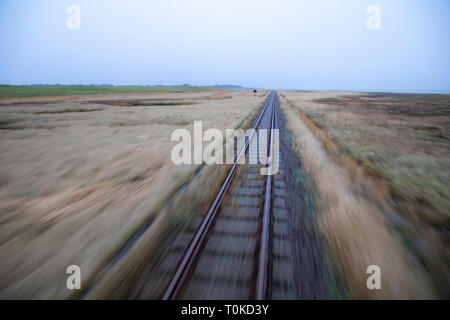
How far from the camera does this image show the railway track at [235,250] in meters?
2.93

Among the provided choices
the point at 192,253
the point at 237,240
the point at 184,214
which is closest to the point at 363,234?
the point at 237,240

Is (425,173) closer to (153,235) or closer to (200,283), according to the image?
(200,283)

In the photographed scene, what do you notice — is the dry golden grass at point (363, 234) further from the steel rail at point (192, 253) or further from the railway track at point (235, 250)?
the steel rail at point (192, 253)

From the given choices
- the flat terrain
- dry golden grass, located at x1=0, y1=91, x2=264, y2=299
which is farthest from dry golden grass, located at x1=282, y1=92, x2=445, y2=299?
dry golden grass, located at x1=0, y1=91, x2=264, y2=299

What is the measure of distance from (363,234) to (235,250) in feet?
8.96

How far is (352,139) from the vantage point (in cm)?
1221

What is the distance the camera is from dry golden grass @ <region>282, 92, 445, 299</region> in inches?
121

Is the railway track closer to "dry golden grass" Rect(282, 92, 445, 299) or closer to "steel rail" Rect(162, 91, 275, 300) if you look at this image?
"steel rail" Rect(162, 91, 275, 300)

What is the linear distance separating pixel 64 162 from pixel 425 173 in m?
14.1

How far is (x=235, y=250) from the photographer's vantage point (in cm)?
366

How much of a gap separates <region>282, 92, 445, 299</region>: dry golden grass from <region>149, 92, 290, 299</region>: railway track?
3.21 feet

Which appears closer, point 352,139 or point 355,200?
point 355,200

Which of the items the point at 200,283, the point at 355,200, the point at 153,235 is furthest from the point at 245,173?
the point at 200,283

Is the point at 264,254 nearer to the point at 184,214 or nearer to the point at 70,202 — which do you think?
the point at 184,214
